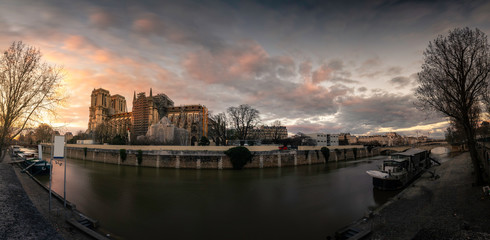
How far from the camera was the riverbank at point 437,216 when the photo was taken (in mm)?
6848

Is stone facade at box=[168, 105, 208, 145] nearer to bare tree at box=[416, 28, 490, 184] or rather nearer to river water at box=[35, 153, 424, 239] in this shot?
river water at box=[35, 153, 424, 239]

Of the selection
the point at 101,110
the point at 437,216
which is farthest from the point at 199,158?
the point at 101,110

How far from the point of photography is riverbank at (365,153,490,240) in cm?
685

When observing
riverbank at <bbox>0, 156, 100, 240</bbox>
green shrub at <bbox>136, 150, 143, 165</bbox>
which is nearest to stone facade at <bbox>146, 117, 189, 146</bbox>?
green shrub at <bbox>136, 150, 143, 165</bbox>

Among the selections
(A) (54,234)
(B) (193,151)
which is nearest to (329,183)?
(B) (193,151)

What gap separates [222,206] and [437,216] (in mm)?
11257

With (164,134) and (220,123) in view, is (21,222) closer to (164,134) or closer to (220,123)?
(164,134)

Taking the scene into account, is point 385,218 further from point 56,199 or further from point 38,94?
point 38,94

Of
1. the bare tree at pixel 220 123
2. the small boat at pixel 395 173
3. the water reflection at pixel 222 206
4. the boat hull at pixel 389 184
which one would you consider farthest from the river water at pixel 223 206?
the bare tree at pixel 220 123

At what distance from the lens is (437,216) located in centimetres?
923

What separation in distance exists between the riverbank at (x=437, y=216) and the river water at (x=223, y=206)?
1.87m

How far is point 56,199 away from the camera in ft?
36.7

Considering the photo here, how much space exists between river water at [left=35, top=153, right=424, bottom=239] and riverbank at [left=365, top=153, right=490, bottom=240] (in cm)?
187

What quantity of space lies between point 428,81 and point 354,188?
1059 cm
